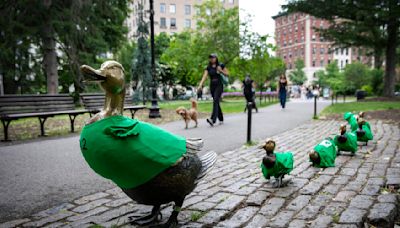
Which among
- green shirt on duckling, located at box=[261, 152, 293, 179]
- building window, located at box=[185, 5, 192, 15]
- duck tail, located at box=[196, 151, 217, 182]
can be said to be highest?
building window, located at box=[185, 5, 192, 15]

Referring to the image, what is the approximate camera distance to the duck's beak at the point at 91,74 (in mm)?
2172

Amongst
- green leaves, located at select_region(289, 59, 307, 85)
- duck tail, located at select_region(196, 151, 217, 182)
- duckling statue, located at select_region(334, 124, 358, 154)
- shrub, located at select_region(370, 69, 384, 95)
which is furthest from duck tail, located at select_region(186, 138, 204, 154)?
green leaves, located at select_region(289, 59, 307, 85)

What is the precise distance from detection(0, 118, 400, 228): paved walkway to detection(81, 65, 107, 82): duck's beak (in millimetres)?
1440

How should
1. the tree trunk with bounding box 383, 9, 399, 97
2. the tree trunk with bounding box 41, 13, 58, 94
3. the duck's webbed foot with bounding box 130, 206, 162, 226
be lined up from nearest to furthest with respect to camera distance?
the duck's webbed foot with bounding box 130, 206, 162, 226, the tree trunk with bounding box 41, 13, 58, 94, the tree trunk with bounding box 383, 9, 399, 97

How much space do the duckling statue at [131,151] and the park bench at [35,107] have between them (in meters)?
6.70

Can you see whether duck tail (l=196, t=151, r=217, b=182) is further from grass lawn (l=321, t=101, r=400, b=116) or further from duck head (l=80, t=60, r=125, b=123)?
grass lawn (l=321, t=101, r=400, b=116)

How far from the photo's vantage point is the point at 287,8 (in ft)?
75.8

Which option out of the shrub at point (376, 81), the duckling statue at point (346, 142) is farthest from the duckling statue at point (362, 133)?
the shrub at point (376, 81)

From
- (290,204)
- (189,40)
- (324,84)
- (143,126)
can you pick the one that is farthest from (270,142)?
(324,84)

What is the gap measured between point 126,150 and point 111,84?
50 cm

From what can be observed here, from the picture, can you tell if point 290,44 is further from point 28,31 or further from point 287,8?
point 28,31

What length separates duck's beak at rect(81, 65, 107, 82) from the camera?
2172mm

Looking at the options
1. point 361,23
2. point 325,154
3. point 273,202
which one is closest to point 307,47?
point 361,23

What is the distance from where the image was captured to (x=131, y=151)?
90.4 inches
